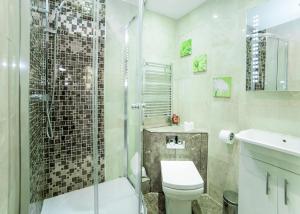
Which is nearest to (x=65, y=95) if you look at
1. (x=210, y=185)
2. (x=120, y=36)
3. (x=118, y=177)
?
(x=120, y=36)

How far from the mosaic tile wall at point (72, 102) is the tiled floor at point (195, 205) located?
76 centimetres

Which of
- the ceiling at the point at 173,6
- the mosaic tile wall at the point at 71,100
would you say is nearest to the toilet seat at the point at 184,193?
the mosaic tile wall at the point at 71,100

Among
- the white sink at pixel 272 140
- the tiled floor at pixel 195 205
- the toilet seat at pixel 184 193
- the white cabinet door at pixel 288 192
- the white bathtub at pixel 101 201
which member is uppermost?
the white sink at pixel 272 140

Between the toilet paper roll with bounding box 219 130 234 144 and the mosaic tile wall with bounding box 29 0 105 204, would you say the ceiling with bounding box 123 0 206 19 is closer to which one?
the mosaic tile wall with bounding box 29 0 105 204

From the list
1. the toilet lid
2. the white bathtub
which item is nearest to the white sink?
the toilet lid

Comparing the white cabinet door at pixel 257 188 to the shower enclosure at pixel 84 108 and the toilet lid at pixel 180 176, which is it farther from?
the shower enclosure at pixel 84 108

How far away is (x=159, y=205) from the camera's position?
7.20 ft

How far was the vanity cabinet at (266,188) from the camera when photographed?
4.23 feet

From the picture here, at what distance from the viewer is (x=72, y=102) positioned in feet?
6.33

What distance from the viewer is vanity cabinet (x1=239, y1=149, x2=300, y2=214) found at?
1288 mm

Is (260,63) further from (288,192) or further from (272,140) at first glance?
(288,192)

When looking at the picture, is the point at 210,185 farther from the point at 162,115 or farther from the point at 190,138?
the point at 162,115

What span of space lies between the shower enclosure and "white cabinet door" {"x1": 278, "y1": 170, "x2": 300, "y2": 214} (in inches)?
45.0

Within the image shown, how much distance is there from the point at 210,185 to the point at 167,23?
7.59 ft
